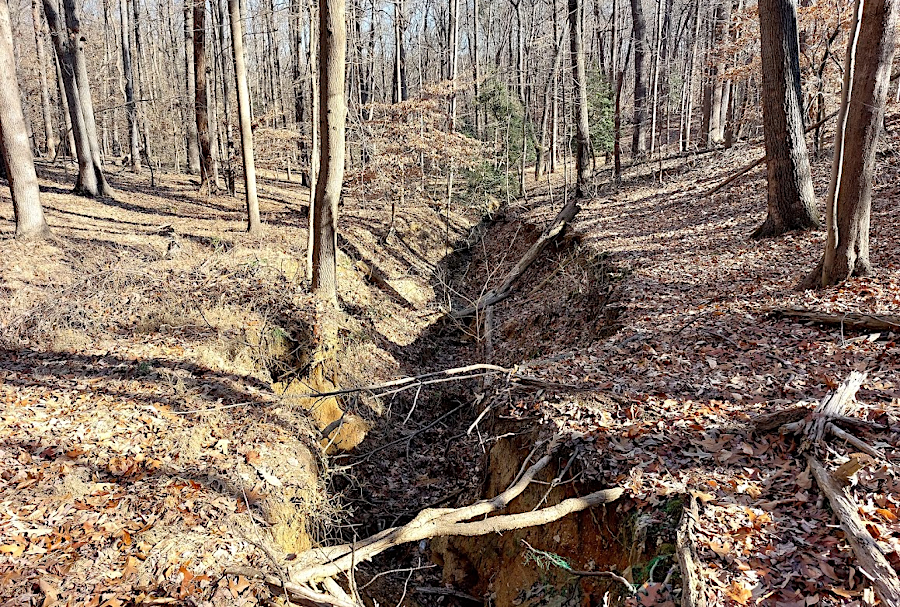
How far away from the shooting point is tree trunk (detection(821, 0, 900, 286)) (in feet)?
20.0

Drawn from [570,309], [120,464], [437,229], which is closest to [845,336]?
[570,309]

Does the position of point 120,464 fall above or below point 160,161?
below

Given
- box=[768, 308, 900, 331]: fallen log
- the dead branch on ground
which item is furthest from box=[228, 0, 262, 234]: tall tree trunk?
the dead branch on ground

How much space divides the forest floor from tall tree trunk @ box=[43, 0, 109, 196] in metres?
3.49

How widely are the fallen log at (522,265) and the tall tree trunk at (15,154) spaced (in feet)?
29.9

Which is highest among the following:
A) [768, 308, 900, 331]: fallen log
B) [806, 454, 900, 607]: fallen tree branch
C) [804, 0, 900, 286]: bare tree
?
[804, 0, 900, 286]: bare tree

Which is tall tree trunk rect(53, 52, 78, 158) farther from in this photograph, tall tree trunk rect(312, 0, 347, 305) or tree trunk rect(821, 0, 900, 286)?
tree trunk rect(821, 0, 900, 286)

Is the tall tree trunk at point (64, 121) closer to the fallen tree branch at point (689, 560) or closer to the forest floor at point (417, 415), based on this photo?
the forest floor at point (417, 415)

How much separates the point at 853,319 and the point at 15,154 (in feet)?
47.9

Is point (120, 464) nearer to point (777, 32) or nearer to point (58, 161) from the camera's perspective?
point (777, 32)

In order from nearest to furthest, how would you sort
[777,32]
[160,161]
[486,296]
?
[777,32] < [486,296] < [160,161]

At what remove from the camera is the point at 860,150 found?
6.30 metres

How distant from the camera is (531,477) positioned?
451 cm

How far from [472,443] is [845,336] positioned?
4934mm
